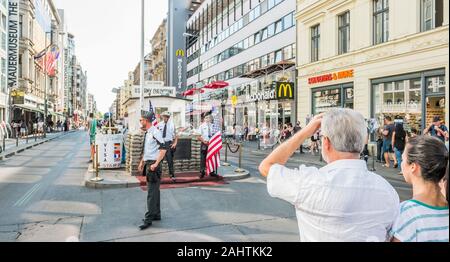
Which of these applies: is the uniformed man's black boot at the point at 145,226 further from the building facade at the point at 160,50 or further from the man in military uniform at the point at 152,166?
the building facade at the point at 160,50

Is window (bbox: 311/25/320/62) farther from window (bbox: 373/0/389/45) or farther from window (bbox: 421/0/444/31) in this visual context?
window (bbox: 421/0/444/31)

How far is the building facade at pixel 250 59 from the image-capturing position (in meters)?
26.7

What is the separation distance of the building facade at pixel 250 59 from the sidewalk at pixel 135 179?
1487 centimetres

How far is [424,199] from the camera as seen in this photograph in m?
1.70

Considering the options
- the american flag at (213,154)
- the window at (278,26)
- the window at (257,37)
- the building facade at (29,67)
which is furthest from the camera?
the building facade at (29,67)

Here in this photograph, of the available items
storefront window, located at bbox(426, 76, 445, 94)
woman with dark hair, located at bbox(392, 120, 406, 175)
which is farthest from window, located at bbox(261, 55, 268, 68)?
woman with dark hair, located at bbox(392, 120, 406, 175)

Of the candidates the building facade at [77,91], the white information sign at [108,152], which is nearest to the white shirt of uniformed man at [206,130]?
the white information sign at [108,152]

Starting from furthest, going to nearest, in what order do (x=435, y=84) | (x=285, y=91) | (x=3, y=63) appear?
(x=3, y=63) < (x=285, y=91) < (x=435, y=84)

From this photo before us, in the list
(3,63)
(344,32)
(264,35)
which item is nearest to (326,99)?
(344,32)

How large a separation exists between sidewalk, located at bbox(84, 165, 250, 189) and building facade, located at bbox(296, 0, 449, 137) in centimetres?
722

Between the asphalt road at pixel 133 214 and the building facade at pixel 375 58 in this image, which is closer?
the asphalt road at pixel 133 214

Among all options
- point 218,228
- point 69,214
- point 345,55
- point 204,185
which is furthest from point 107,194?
point 345,55

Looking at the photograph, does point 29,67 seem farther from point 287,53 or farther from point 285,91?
point 285,91

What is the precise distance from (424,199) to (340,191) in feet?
1.27
